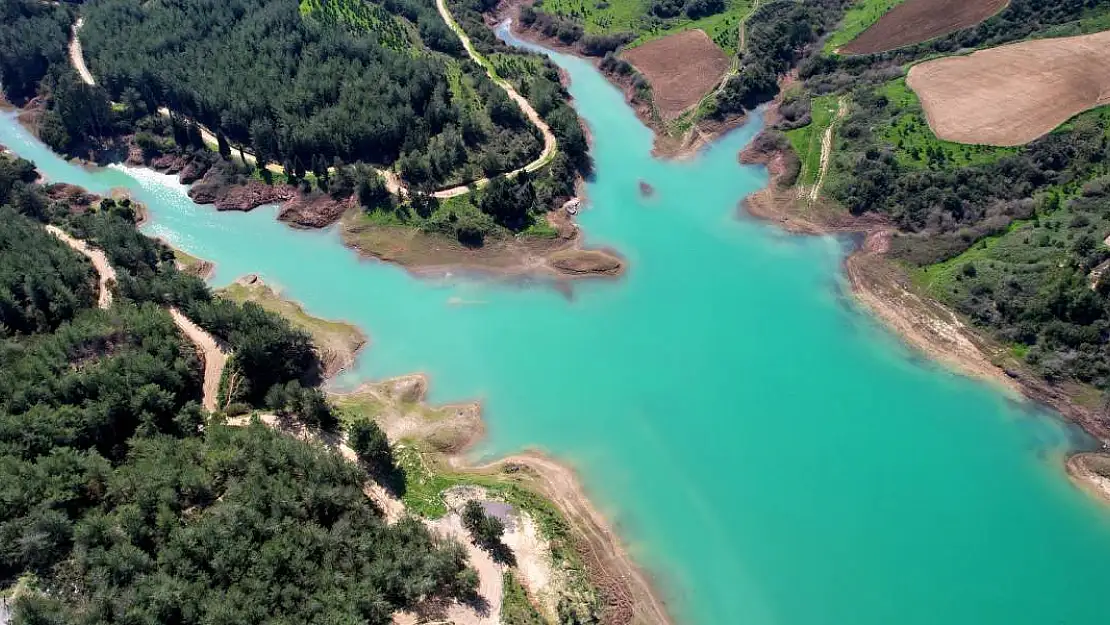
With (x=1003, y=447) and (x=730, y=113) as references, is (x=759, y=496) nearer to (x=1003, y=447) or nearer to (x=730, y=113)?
(x=1003, y=447)

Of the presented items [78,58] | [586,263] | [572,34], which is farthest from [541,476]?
[78,58]

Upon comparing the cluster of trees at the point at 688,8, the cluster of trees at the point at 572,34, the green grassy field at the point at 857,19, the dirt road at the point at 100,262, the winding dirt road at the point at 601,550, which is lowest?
the dirt road at the point at 100,262

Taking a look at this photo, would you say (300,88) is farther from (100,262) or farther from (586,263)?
(586,263)

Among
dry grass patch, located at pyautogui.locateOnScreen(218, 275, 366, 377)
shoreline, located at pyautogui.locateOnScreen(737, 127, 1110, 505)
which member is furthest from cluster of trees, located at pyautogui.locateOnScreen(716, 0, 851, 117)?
dry grass patch, located at pyautogui.locateOnScreen(218, 275, 366, 377)

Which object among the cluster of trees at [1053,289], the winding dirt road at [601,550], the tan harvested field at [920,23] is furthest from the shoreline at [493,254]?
→ the tan harvested field at [920,23]

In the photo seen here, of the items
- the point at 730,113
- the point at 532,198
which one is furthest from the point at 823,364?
the point at 730,113

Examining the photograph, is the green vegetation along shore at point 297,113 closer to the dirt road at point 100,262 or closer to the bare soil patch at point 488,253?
the bare soil patch at point 488,253

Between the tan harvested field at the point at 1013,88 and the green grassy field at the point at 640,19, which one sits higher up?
the tan harvested field at the point at 1013,88
